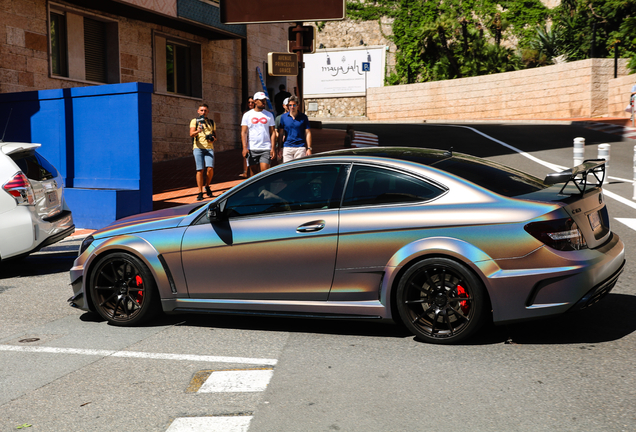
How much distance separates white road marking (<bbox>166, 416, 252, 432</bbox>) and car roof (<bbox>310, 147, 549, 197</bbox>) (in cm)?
243

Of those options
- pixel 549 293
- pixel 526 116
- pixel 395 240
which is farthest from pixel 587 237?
pixel 526 116

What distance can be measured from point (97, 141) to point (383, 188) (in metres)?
8.57

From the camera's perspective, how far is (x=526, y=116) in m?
37.2

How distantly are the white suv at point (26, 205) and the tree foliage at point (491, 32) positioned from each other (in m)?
32.8

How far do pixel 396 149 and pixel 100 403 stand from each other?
10.1 ft

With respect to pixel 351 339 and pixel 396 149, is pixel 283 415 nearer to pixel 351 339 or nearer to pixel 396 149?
pixel 351 339

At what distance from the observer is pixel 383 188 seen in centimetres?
519

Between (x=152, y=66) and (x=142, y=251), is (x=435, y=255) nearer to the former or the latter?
(x=142, y=251)

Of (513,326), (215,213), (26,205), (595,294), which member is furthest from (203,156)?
(595,294)

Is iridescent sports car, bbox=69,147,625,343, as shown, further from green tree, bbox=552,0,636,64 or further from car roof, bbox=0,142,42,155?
green tree, bbox=552,0,636,64

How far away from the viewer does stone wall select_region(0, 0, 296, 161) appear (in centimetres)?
1517

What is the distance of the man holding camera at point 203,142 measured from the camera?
1310 centimetres

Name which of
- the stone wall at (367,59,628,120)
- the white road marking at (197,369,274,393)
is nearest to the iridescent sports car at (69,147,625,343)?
the white road marking at (197,369,274,393)

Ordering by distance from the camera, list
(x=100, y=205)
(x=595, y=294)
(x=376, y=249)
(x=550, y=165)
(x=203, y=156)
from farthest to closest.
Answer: (x=550, y=165) → (x=203, y=156) → (x=100, y=205) → (x=376, y=249) → (x=595, y=294)
